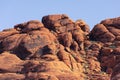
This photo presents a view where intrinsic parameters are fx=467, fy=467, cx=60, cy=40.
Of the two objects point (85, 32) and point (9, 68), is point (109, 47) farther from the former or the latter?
point (9, 68)

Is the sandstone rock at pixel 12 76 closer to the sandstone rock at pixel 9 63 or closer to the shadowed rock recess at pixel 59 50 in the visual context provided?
the shadowed rock recess at pixel 59 50

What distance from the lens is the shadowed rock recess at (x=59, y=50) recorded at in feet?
226

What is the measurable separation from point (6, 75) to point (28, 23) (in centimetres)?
1576

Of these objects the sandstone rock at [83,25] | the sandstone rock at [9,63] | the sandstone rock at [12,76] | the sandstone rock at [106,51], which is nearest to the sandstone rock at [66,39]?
the sandstone rock at [106,51]

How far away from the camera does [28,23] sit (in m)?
82.7

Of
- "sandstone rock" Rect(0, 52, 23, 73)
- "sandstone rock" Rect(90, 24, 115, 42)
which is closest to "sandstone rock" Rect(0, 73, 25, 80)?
"sandstone rock" Rect(0, 52, 23, 73)

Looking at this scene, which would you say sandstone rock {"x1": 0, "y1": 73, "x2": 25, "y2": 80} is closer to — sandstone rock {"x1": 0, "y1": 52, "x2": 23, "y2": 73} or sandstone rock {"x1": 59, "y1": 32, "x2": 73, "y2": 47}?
sandstone rock {"x1": 0, "y1": 52, "x2": 23, "y2": 73}

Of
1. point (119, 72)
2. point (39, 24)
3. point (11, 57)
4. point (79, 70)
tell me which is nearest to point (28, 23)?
point (39, 24)

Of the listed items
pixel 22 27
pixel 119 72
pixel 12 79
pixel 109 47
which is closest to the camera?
pixel 119 72

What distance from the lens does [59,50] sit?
243 feet

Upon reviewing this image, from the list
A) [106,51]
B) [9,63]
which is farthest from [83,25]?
[9,63]

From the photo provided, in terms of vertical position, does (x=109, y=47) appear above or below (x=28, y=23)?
below

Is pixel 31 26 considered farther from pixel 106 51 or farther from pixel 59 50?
pixel 106 51

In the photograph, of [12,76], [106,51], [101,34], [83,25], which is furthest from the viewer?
[83,25]
